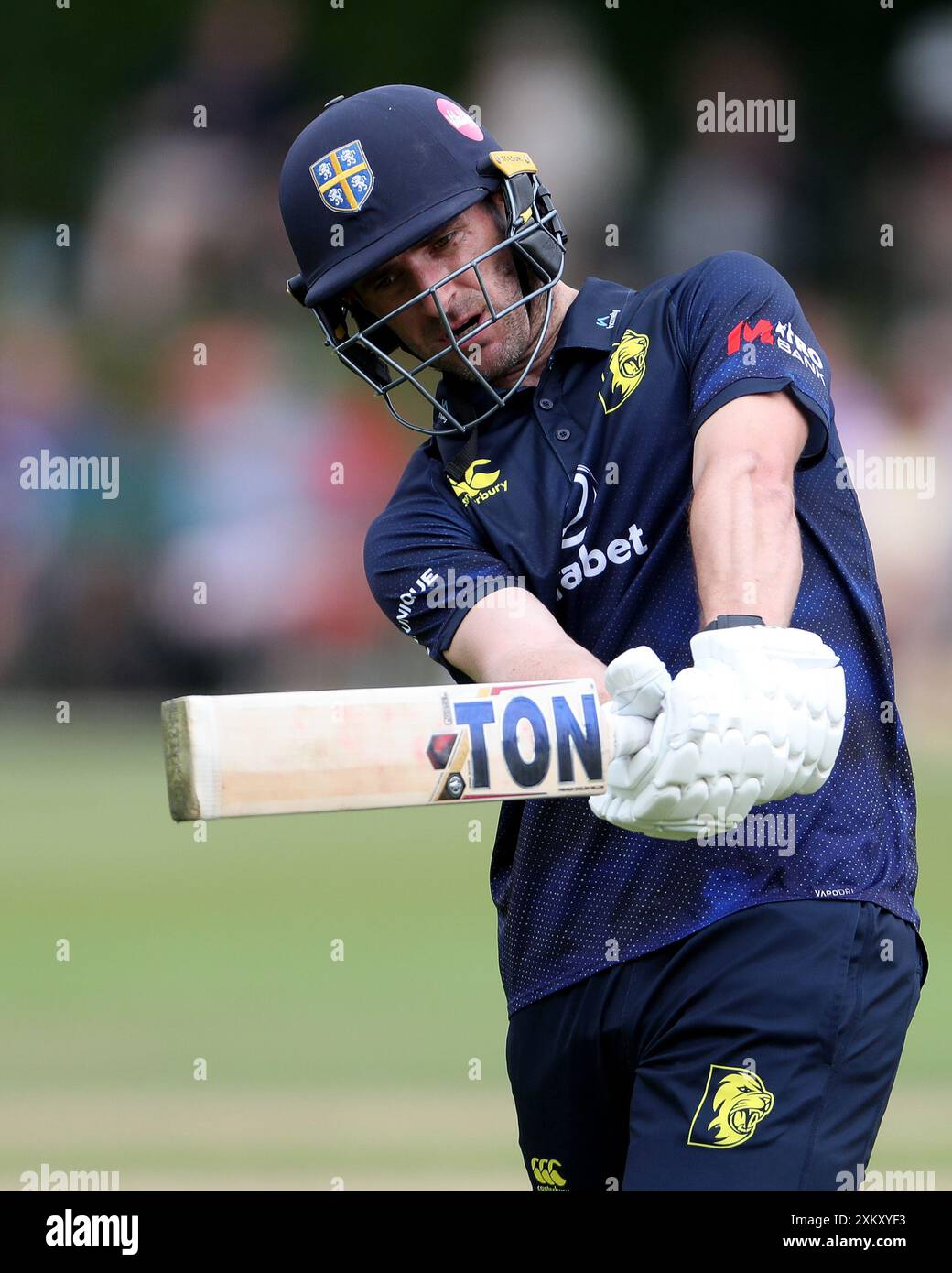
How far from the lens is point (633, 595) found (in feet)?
8.04

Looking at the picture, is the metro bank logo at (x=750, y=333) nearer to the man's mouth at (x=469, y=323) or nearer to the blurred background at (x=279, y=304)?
the man's mouth at (x=469, y=323)

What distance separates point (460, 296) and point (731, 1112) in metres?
1.16

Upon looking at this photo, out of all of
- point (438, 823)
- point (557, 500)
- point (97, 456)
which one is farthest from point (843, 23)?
point (557, 500)

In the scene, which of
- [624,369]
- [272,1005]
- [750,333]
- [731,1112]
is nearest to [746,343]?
[750,333]

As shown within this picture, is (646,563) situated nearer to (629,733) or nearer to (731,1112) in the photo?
(629,733)

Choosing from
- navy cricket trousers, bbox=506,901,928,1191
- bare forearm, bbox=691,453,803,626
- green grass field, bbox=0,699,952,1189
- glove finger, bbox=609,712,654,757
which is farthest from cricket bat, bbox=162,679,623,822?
green grass field, bbox=0,699,952,1189

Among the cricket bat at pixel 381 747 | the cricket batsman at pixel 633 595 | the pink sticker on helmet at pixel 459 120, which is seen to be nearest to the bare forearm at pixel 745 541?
the cricket batsman at pixel 633 595

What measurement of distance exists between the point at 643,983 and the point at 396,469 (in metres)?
9.11

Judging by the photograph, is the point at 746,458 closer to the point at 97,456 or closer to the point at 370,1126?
the point at 370,1126

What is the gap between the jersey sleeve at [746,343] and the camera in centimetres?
228

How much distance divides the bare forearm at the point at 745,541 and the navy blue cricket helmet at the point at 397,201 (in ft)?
1.54

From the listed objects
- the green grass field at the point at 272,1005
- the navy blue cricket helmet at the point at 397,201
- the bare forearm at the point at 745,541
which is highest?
the navy blue cricket helmet at the point at 397,201

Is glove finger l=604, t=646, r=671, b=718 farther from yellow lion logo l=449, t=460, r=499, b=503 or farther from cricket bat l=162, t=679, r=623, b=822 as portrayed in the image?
yellow lion logo l=449, t=460, r=499, b=503

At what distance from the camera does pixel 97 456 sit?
39.2 ft
